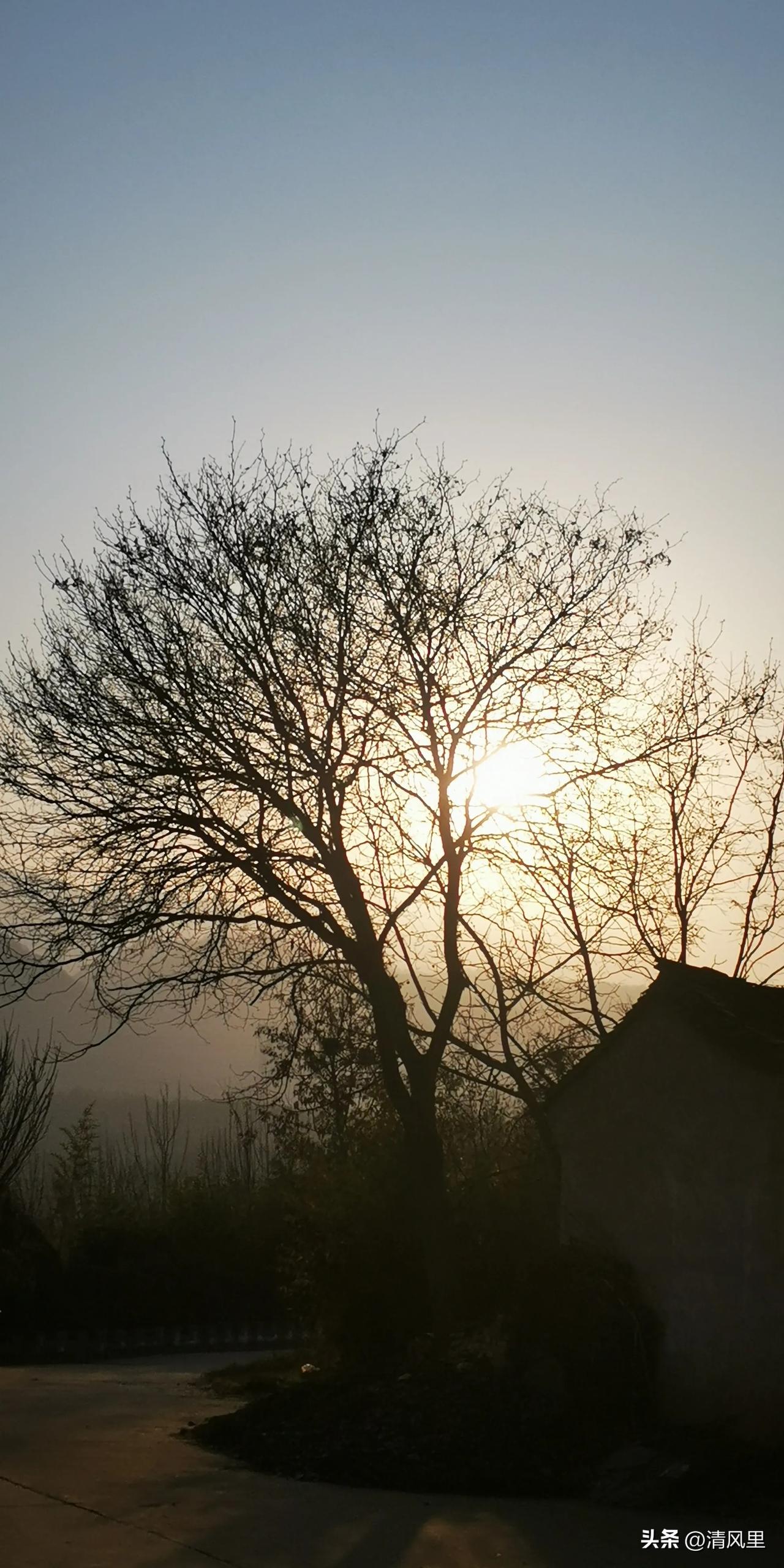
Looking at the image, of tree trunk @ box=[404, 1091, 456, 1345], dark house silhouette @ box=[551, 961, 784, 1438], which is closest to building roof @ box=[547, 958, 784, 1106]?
dark house silhouette @ box=[551, 961, 784, 1438]

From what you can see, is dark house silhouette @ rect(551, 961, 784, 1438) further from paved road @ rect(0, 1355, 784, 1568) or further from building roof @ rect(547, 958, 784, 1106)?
paved road @ rect(0, 1355, 784, 1568)

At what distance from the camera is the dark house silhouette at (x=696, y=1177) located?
1169 centimetres

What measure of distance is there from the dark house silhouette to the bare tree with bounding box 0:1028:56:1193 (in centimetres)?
1519

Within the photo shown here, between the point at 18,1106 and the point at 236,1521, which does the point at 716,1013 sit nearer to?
the point at 236,1521

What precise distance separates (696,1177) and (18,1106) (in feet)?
59.0

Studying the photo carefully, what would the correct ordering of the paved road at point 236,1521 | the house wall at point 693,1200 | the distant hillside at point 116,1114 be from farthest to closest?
the distant hillside at point 116,1114, the house wall at point 693,1200, the paved road at point 236,1521

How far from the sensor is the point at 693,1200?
12516 mm

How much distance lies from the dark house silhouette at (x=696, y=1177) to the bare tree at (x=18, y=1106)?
15.2m

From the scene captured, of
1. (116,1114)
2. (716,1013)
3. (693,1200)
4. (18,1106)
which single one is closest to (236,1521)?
(693,1200)

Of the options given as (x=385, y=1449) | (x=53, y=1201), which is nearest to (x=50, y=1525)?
(x=385, y=1449)

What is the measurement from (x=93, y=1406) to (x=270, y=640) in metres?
9.13

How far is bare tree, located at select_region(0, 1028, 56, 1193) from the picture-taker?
26500 millimetres

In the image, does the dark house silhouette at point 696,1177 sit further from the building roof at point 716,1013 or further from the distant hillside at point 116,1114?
the distant hillside at point 116,1114

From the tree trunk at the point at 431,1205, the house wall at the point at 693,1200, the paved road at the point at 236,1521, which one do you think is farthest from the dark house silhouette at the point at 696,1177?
the tree trunk at the point at 431,1205
